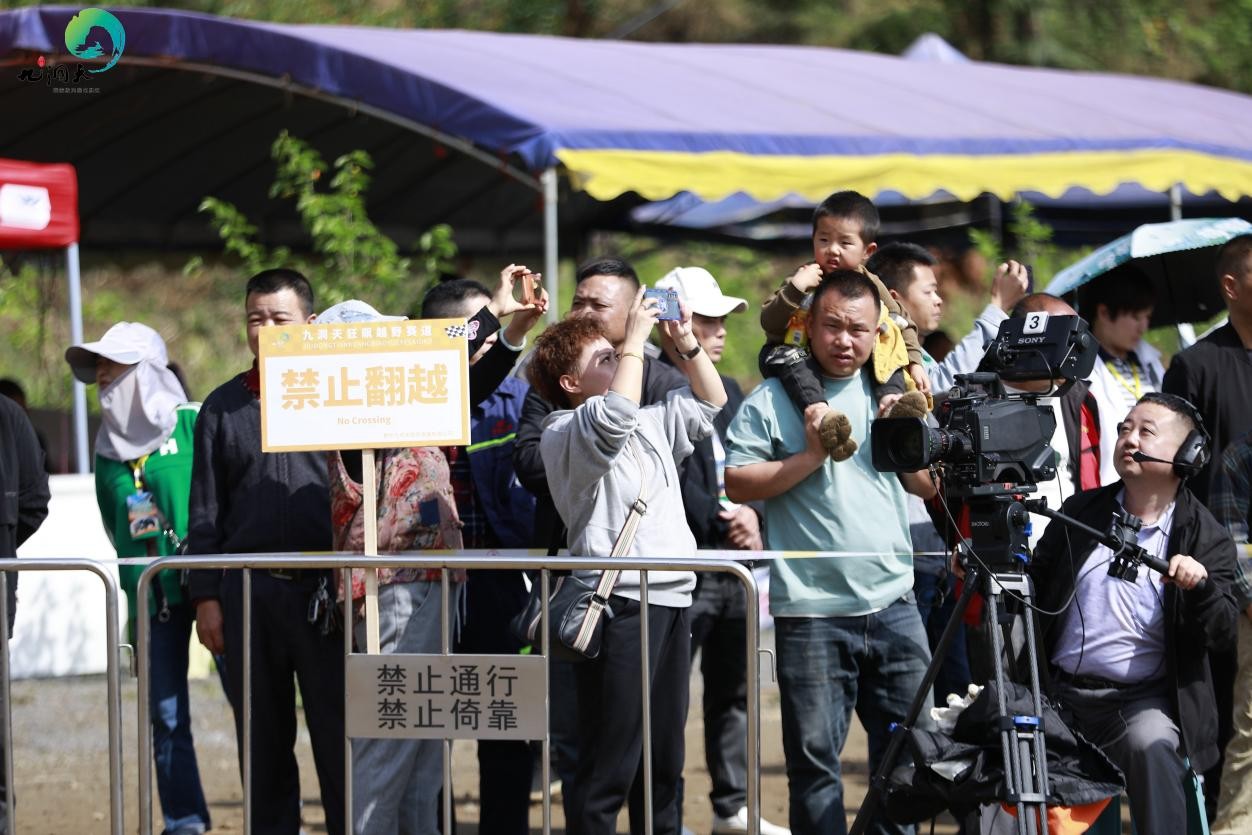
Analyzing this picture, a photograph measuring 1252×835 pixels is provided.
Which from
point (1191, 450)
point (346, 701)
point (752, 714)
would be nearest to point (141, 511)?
point (346, 701)

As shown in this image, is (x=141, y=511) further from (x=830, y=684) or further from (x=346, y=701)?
(x=830, y=684)

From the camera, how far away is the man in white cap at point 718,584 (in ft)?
18.7

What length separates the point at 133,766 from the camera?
25.1ft

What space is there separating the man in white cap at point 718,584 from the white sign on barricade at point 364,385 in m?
1.07

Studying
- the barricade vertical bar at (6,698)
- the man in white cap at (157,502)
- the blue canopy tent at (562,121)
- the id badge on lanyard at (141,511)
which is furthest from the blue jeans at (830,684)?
the blue canopy tent at (562,121)

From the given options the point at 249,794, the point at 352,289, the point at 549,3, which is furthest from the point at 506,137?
the point at 549,3

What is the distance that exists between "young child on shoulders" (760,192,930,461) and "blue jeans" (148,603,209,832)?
8.12 ft

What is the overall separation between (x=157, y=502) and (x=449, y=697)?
2.30 metres

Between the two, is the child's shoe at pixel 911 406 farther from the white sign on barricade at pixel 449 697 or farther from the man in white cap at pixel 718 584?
the white sign on barricade at pixel 449 697

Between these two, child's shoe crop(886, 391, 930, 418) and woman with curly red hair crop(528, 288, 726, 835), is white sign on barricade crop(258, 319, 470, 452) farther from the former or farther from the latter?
child's shoe crop(886, 391, 930, 418)

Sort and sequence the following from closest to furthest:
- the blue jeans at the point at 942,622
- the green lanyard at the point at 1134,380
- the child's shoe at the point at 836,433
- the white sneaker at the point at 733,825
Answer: the child's shoe at the point at 836,433 < the blue jeans at the point at 942,622 < the white sneaker at the point at 733,825 < the green lanyard at the point at 1134,380

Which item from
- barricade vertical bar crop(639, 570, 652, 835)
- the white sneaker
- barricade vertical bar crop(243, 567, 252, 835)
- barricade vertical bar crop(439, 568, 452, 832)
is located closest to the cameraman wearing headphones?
barricade vertical bar crop(639, 570, 652, 835)

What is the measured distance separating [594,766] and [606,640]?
1.15ft

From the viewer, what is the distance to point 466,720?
4.46 m
